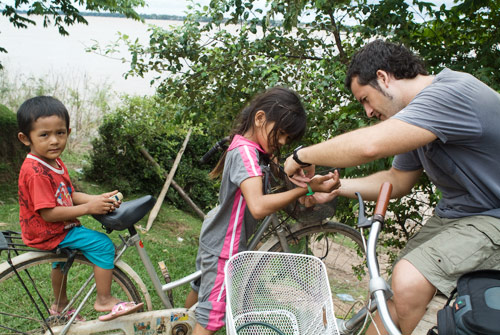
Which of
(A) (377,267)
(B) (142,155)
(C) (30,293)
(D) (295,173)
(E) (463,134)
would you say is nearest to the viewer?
(A) (377,267)

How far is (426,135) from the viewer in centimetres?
180

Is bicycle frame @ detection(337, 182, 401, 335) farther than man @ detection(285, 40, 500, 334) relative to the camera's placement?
No

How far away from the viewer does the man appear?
1813 millimetres

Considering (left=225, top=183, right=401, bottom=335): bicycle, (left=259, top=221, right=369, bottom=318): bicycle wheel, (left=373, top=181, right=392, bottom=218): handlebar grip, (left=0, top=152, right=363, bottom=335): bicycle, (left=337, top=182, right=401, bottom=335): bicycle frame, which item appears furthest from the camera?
(left=259, top=221, right=369, bottom=318): bicycle wheel

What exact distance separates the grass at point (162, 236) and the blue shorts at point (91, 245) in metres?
1.02

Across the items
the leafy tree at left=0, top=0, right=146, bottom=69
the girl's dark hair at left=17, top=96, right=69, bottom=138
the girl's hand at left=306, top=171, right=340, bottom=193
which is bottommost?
the girl's hand at left=306, top=171, right=340, bottom=193

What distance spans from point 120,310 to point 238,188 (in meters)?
1.02

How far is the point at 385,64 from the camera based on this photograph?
Answer: 213 centimetres

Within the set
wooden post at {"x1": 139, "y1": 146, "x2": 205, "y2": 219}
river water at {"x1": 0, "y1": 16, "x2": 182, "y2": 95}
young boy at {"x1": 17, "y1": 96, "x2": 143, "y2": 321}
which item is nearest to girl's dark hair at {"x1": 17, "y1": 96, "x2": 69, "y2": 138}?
young boy at {"x1": 17, "y1": 96, "x2": 143, "y2": 321}

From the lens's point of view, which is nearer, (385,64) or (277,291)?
(385,64)

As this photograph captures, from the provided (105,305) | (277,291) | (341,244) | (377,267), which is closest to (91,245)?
(105,305)

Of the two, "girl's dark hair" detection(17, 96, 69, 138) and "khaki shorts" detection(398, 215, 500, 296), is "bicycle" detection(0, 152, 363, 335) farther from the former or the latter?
"khaki shorts" detection(398, 215, 500, 296)

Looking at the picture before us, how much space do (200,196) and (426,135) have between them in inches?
280

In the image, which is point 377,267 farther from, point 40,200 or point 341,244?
point 341,244
